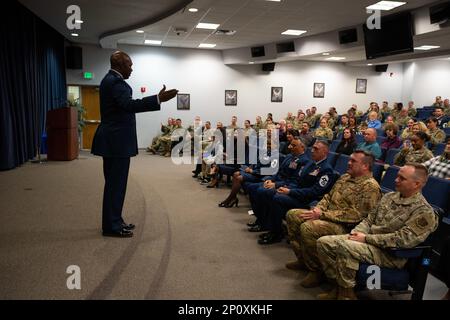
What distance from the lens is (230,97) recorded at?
13.3 metres

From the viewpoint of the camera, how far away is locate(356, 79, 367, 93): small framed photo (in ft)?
48.0

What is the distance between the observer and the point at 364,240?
254 cm

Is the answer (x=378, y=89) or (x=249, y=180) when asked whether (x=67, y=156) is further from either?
(x=378, y=89)

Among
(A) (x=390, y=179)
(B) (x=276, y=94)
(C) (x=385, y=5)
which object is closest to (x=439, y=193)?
(A) (x=390, y=179)

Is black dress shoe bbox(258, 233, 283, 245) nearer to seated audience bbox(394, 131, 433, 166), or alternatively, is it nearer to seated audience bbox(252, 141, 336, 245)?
seated audience bbox(252, 141, 336, 245)

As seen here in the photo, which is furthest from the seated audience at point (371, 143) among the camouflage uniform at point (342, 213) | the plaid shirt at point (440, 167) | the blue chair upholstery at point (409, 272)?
the blue chair upholstery at point (409, 272)

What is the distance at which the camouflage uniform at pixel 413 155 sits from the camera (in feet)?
14.9

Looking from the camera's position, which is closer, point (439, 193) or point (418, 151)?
point (439, 193)

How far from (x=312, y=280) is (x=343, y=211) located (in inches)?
22.9

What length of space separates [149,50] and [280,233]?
995 cm

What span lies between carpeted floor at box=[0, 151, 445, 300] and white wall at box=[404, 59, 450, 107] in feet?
38.4

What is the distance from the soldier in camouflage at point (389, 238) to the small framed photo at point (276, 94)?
1140cm

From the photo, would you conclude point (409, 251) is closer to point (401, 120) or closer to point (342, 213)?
point (342, 213)

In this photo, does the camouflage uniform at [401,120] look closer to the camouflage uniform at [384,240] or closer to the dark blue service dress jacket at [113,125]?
the camouflage uniform at [384,240]
